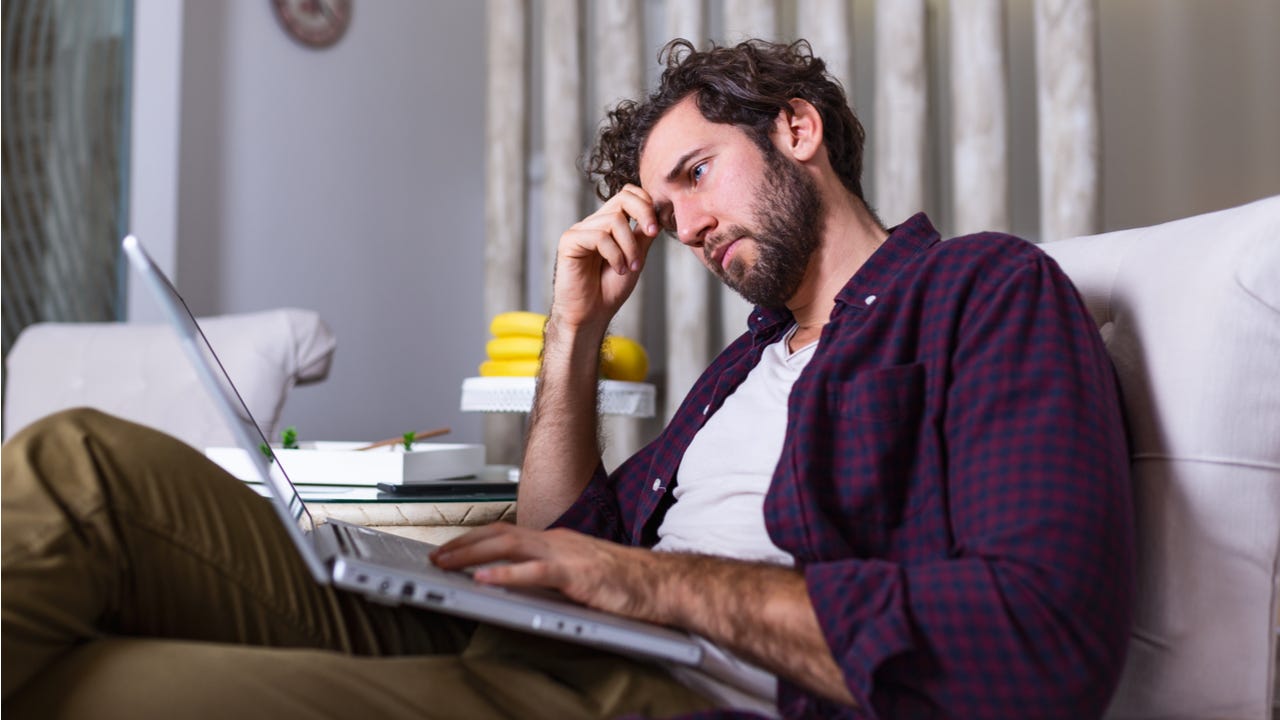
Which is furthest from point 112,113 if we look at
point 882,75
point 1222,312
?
point 1222,312

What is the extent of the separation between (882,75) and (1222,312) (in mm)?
1855

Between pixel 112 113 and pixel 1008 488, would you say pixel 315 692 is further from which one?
pixel 112 113

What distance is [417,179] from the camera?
4016 millimetres

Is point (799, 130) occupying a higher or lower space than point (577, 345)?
higher

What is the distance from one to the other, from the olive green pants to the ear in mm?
780

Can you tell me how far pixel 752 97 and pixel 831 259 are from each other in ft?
0.81

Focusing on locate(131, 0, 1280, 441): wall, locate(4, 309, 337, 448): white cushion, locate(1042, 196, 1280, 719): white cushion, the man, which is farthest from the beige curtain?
locate(1042, 196, 1280, 719): white cushion

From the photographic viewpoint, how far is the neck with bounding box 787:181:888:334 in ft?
4.52

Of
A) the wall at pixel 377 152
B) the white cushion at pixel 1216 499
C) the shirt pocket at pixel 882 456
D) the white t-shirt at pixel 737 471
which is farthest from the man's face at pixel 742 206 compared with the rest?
the wall at pixel 377 152

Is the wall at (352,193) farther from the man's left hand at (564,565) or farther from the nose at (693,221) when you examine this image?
the man's left hand at (564,565)

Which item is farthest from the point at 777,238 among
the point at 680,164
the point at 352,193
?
the point at 352,193

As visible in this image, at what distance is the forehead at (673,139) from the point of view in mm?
1432

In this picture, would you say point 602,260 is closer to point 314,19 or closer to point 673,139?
point 673,139

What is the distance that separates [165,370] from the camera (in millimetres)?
2346
